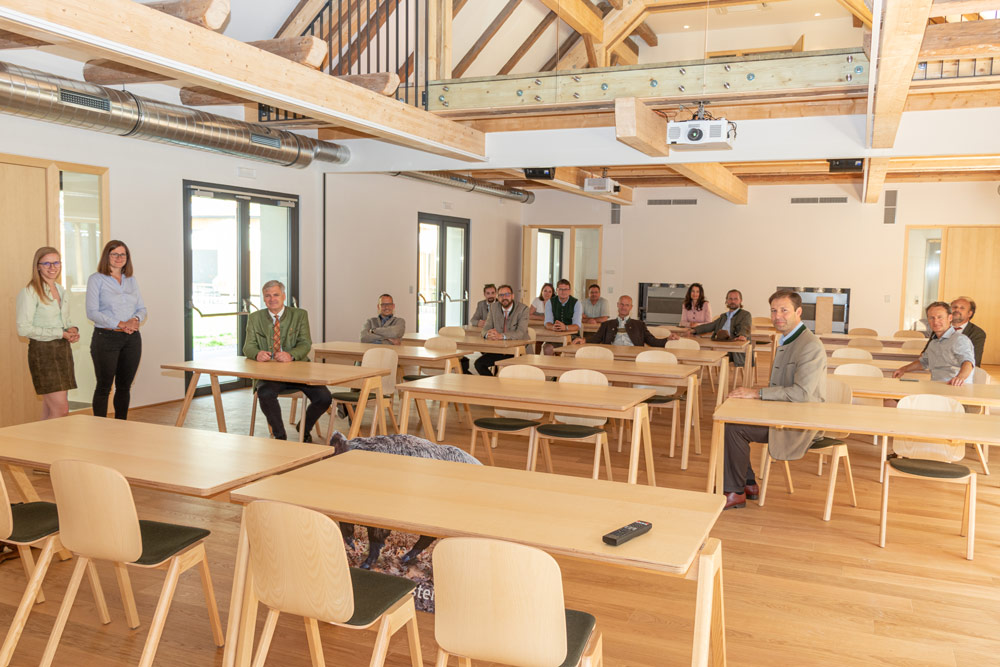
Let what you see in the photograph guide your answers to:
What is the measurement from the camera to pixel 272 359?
20.5 feet

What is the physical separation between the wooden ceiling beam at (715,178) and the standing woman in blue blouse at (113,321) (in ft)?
17.0

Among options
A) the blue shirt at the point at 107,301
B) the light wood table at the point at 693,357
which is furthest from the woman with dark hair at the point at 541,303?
the blue shirt at the point at 107,301

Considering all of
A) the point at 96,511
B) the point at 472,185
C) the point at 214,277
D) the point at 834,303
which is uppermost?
the point at 472,185

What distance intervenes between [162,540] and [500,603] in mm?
1536

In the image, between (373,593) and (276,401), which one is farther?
(276,401)

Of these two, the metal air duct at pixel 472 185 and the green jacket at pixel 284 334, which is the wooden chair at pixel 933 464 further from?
the metal air duct at pixel 472 185

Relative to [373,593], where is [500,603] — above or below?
above

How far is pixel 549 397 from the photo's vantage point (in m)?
4.84

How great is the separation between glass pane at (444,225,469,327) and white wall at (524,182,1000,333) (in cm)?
250

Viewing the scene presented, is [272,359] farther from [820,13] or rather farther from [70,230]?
[820,13]

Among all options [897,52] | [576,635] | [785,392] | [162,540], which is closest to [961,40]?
[897,52]

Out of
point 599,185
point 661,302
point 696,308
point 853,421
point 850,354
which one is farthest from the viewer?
point 661,302

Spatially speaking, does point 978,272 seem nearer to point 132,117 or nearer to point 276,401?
point 276,401

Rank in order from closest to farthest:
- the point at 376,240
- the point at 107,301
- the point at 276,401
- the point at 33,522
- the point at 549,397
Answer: the point at 33,522, the point at 549,397, the point at 107,301, the point at 276,401, the point at 376,240
